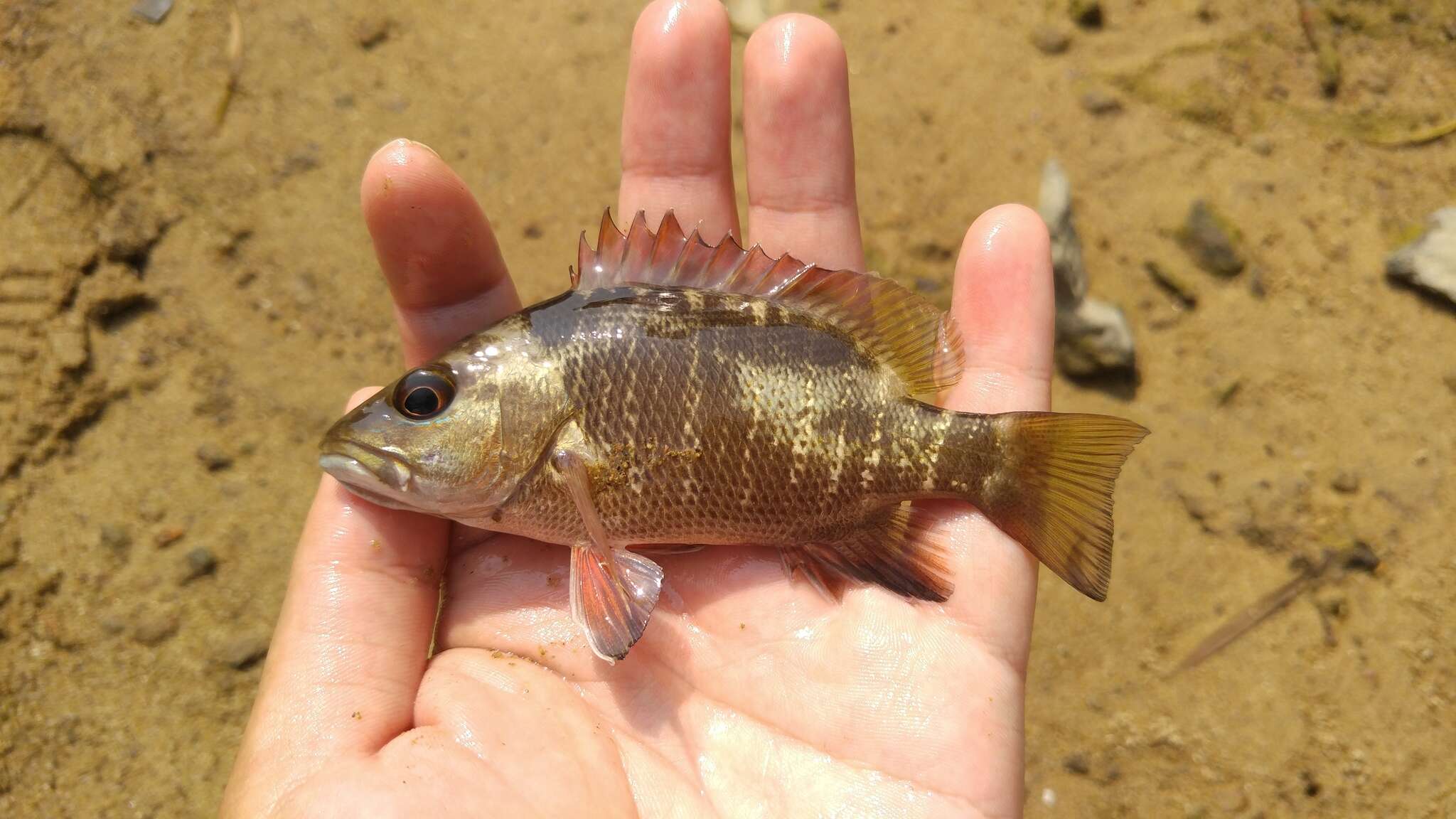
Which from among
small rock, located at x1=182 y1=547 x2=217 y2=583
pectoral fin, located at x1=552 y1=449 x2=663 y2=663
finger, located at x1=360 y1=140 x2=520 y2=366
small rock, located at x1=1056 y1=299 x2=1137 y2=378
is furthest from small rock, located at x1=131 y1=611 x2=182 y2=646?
small rock, located at x1=1056 y1=299 x2=1137 y2=378

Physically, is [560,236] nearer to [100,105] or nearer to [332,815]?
[100,105]

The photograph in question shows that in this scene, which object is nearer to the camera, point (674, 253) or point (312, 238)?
point (674, 253)

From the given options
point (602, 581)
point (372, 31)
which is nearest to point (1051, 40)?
point (372, 31)

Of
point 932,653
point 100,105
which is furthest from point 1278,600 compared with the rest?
point 100,105

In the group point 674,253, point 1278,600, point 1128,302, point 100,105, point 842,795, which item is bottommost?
point 1278,600

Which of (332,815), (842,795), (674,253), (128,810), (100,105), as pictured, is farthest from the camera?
(100,105)

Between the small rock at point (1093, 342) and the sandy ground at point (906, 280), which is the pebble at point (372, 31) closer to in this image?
the sandy ground at point (906, 280)
